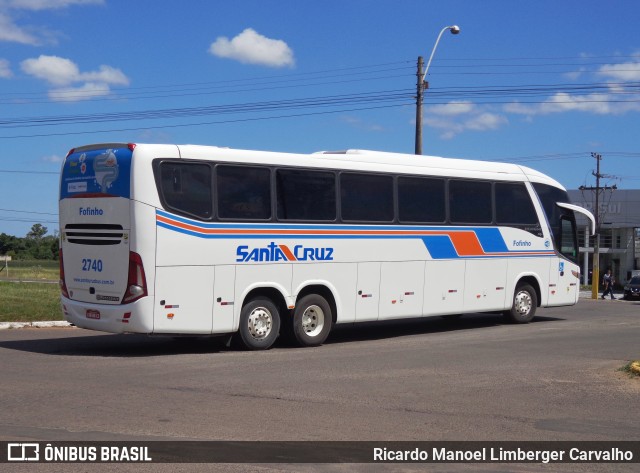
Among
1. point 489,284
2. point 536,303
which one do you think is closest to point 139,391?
Result: point 489,284

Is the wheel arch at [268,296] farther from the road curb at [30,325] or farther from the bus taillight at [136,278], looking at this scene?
the road curb at [30,325]

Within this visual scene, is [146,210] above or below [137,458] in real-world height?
above

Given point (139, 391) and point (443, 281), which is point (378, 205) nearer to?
point (443, 281)

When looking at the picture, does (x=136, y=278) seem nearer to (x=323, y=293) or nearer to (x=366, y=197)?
(x=323, y=293)

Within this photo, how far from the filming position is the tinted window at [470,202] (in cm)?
1902

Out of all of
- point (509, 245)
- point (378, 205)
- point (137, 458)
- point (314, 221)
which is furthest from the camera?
point (509, 245)

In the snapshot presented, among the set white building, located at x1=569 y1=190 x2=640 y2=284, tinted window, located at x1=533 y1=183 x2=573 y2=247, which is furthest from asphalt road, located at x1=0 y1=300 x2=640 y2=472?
white building, located at x1=569 y1=190 x2=640 y2=284

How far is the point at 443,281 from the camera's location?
1886 cm

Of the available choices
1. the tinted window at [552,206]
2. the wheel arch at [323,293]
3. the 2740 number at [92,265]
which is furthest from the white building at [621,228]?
the 2740 number at [92,265]

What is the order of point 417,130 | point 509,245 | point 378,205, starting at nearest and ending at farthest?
1. point 378,205
2. point 509,245
3. point 417,130

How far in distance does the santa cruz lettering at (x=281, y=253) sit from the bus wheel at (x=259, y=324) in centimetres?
76

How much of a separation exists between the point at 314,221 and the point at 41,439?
29.1 ft

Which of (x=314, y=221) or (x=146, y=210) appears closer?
(x=146, y=210)

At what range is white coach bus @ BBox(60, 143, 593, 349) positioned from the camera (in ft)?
46.7
